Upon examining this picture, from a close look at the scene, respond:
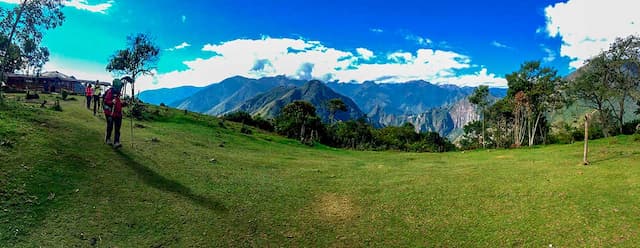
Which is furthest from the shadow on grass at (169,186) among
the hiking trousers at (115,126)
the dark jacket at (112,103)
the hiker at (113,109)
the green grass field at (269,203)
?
the dark jacket at (112,103)

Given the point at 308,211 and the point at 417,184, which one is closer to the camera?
the point at 308,211

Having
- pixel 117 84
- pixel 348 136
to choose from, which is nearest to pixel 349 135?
pixel 348 136

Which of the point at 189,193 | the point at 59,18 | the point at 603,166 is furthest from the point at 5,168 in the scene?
the point at 603,166

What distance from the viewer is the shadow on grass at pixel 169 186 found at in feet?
41.3

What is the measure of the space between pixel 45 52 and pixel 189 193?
13387 cm

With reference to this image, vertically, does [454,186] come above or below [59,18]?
below

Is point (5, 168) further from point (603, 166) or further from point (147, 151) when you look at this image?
point (603, 166)

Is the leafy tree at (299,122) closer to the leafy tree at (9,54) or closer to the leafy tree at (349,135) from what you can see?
the leafy tree at (349,135)

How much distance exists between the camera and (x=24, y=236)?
898cm

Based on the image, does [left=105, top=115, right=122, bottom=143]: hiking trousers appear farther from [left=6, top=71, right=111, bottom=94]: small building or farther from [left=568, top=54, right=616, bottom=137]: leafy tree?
[left=6, top=71, right=111, bottom=94]: small building

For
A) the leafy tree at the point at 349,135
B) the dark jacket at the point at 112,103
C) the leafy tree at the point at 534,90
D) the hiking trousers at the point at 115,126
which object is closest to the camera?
the dark jacket at the point at 112,103

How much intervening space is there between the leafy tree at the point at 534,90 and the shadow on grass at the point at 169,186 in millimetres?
54911

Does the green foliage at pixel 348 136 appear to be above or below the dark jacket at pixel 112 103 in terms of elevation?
below

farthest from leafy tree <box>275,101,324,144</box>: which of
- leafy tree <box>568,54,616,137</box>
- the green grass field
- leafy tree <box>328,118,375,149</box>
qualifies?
the green grass field
